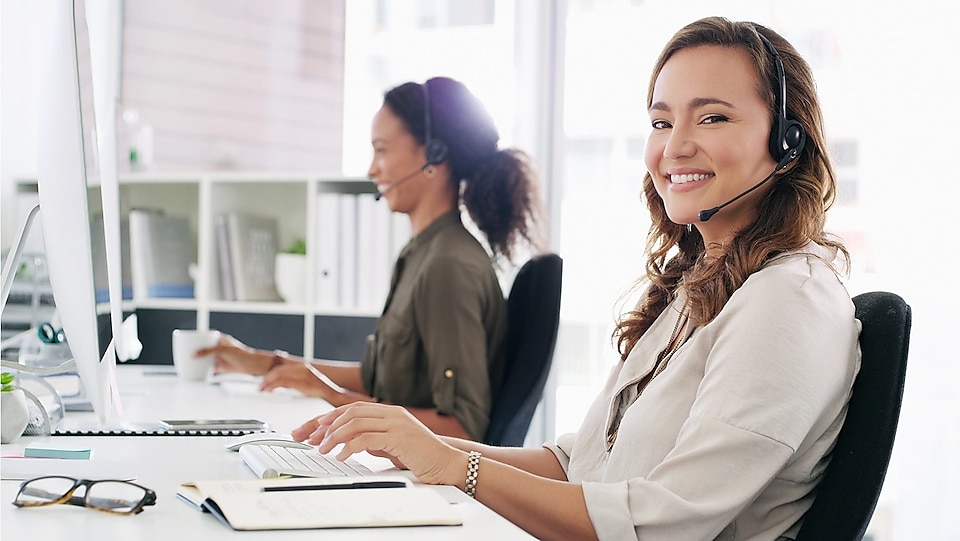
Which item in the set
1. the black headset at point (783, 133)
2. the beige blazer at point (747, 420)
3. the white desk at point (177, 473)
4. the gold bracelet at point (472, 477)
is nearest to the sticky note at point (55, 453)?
the white desk at point (177, 473)

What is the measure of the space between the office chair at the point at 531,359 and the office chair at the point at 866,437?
38.5 inches

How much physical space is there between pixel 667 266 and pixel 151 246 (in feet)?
6.44

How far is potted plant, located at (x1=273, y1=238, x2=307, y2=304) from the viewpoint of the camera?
2.88 m

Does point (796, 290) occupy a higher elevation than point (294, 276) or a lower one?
higher

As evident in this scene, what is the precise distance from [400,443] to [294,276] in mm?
1796

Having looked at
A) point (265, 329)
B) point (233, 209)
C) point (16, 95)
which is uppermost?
point (16, 95)

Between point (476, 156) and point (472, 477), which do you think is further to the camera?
point (476, 156)

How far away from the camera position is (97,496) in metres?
0.94

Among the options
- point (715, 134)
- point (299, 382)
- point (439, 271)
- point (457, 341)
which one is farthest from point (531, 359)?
point (715, 134)

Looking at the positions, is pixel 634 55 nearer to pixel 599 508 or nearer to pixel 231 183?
pixel 231 183

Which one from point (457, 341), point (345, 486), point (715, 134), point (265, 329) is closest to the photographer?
point (345, 486)

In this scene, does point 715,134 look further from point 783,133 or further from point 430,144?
point 430,144

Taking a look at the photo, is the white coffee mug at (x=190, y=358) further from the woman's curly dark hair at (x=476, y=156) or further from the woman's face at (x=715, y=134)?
the woman's face at (x=715, y=134)

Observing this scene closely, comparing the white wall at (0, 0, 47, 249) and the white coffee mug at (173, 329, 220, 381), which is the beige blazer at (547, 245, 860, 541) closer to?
the white coffee mug at (173, 329, 220, 381)
